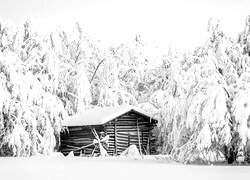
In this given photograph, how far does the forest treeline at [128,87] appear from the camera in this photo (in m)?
18.3

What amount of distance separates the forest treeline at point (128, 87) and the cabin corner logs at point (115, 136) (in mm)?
844

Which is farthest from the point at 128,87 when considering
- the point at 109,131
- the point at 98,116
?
the point at 98,116

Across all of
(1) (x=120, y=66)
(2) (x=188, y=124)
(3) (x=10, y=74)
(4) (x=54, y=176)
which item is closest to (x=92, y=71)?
(1) (x=120, y=66)

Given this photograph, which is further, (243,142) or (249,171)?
(243,142)

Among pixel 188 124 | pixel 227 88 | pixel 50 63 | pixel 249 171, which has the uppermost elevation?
pixel 50 63

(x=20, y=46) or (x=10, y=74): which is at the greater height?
(x=20, y=46)

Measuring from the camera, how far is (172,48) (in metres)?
36.3

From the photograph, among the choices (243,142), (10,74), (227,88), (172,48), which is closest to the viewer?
(243,142)

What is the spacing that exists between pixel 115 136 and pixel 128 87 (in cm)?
1343

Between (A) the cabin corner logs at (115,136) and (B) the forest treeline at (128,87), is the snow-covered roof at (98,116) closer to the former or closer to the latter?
(A) the cabin corner logs at (115,136)

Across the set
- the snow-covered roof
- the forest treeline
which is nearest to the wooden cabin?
the snow-covered roof

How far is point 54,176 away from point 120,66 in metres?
26.5

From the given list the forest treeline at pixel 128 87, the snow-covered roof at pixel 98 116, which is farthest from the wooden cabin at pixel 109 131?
the forest treeline at pixel 128 87

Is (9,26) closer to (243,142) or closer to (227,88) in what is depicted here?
(227,88)
